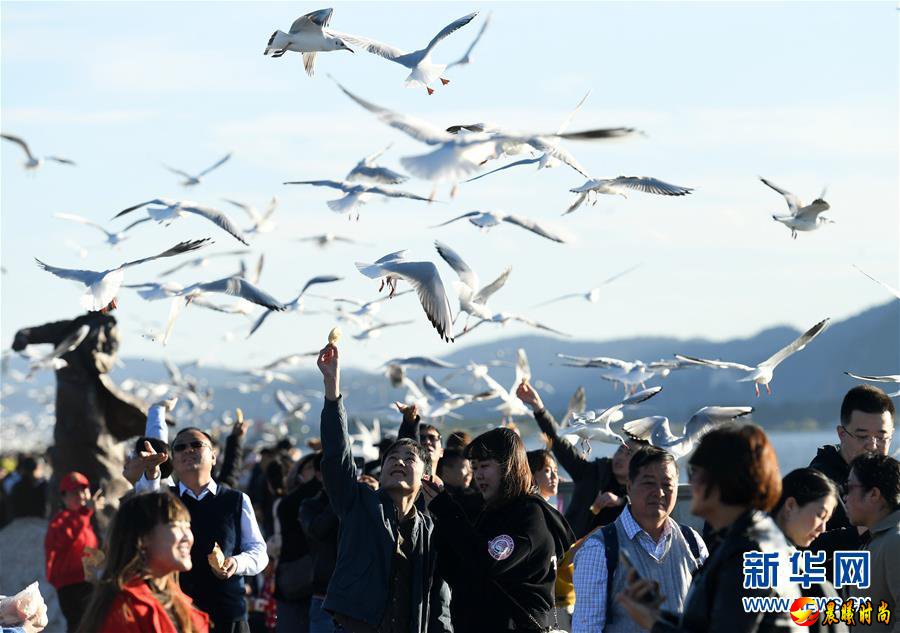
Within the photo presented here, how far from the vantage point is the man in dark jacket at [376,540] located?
20.4 ft

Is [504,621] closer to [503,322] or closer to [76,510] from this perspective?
[76,510]

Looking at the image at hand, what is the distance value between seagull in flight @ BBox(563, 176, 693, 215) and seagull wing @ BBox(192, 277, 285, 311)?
2.15 metres

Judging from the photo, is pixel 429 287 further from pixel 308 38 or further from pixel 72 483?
pixel 72 483

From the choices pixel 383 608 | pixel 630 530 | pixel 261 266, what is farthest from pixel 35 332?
pixel 630 530

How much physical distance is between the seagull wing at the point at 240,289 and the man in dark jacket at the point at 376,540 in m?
3.69

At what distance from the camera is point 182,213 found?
10.5 metres

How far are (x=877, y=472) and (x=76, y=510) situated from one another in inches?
251

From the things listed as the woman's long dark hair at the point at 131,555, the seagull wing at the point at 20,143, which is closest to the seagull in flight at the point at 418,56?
the woman's long dark hair at the point at 131,555

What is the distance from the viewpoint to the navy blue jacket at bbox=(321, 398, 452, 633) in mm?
6211

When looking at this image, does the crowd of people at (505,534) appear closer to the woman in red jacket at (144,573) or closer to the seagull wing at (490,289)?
the woman in red jacket at (144,573)

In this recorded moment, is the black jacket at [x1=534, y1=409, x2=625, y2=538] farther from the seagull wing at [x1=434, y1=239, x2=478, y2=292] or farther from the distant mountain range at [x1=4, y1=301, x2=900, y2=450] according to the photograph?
the distant mountain range at [x1=4, y1=301, x2=900, y2=450]

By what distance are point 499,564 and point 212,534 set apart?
1663mm

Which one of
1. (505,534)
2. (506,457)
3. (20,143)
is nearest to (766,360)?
(506,457)

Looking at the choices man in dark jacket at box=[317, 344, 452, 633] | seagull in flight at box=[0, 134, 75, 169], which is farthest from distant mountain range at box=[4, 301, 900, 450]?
man in dark jacket at box=[317, 344, 452, 633]
